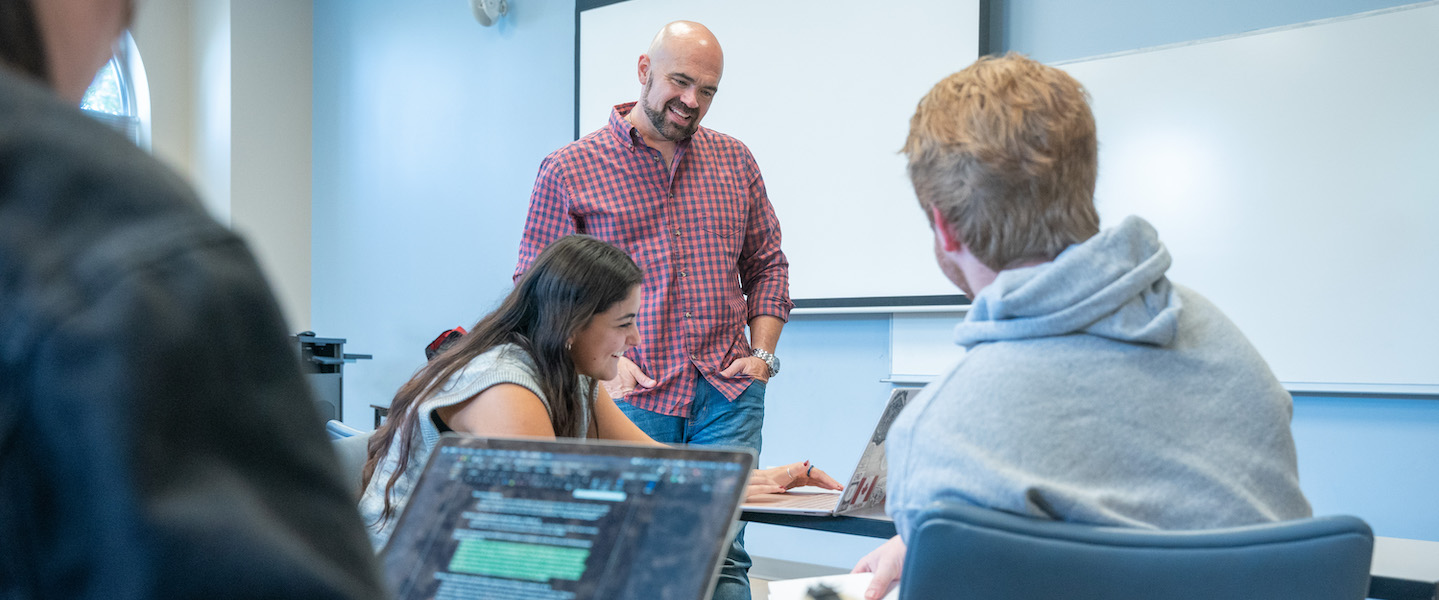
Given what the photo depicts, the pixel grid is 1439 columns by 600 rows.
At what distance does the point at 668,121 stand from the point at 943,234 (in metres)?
1.43

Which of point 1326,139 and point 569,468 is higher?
point 1326,139

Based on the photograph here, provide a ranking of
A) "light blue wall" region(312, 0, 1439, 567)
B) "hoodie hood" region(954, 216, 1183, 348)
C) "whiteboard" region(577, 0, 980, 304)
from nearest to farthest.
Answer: "hoodie hood" region(954, 216, 1183, 348), "light blue wall" region(312, 0, 1439, 567), "whiteboard" region(577, 0, 980, 304)

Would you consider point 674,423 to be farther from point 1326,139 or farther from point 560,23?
point 560,23

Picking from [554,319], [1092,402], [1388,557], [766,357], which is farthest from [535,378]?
[1388,557]

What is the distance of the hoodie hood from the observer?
3.07 ft

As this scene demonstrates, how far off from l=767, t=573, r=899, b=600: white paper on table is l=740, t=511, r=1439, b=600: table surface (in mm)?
231

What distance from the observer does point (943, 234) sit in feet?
3.68

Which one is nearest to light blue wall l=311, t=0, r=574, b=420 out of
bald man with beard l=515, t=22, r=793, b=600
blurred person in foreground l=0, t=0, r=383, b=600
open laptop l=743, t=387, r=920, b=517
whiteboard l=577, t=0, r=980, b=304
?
whiteboard l=577, t=0, r=980, b=304

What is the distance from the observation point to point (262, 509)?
0.29 meters

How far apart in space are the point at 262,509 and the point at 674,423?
213 cm

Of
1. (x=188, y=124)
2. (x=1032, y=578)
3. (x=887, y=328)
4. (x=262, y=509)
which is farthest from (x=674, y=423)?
(x=188, y=124)

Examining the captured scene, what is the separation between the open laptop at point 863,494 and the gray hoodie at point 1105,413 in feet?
1.83

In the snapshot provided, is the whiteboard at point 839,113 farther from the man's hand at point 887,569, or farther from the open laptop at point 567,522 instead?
the open laptop at point 567,522

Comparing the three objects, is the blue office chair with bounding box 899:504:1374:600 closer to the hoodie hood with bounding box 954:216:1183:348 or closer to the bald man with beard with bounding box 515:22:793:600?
the hoodie hood with bounding box 954:216:1183:348
